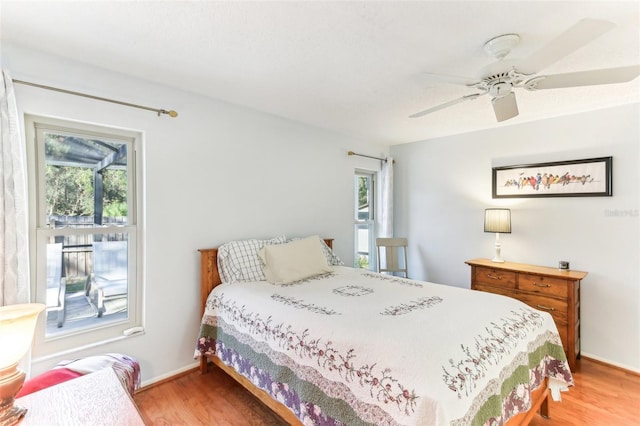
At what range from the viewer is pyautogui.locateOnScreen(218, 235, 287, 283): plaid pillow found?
2.53 metres

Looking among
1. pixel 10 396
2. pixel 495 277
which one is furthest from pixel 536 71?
pixel 10 396

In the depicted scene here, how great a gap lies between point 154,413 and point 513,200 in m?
3.87

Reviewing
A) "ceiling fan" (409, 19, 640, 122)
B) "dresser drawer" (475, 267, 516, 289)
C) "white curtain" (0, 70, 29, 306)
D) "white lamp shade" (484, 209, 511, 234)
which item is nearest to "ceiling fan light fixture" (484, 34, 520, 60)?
"ceiling fan" (409, 19, 640, 122)

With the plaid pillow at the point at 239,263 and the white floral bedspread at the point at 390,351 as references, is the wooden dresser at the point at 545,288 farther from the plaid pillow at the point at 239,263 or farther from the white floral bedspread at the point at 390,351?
the plaid pillow at the point at 239,263

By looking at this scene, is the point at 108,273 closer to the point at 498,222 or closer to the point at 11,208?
the point at 11,208

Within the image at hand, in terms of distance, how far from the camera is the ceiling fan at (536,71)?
51.2 inches

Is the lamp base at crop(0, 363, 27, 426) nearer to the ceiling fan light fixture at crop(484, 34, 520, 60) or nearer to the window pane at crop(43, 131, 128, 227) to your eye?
the window pane at crop(43, 131, 128, 227)

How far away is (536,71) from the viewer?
1603 mm

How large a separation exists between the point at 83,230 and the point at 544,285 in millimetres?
3874

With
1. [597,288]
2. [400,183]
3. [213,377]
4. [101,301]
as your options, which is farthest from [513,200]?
[101,301]

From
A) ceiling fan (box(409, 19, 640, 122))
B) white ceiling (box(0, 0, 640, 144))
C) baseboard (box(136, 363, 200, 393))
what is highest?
white ceiling (box(0, 0, 640, 144))

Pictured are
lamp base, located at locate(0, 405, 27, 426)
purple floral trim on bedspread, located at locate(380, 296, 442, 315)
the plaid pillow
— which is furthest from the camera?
the plaid pillow

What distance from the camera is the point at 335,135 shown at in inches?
148

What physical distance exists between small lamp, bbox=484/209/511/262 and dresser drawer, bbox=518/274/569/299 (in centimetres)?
41
